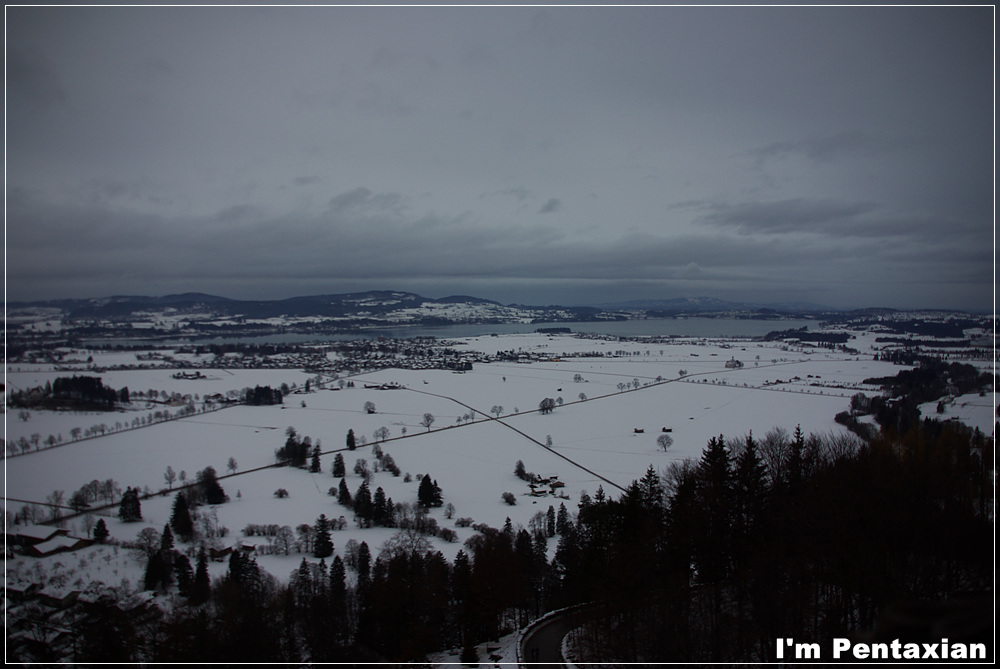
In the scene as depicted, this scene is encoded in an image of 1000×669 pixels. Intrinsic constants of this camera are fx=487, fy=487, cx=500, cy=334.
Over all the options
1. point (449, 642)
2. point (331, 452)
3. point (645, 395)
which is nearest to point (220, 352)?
point (331, 452)

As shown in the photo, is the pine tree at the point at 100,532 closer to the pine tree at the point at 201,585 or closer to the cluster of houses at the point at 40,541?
the cluster of houses at the point at 40,541

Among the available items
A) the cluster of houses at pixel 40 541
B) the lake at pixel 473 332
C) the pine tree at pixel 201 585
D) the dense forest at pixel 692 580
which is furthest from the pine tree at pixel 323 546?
the lake at pixel 473 332

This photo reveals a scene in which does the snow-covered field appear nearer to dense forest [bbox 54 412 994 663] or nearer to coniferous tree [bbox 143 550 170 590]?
coniferous tree [bbox 143 550 170 590]

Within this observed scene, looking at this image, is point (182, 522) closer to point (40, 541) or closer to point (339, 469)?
point (40, 541)

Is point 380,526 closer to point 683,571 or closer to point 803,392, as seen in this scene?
point 683,571

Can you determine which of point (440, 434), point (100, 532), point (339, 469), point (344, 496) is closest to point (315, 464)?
point (339, 469)
